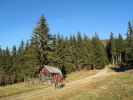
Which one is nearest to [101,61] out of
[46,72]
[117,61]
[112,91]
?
[117,61]

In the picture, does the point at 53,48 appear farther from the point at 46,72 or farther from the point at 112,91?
the point at 112,91

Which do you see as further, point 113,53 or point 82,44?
point 113,53

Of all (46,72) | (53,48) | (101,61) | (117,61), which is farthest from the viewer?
(117,61)

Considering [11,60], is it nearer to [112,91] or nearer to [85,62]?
[85,62]

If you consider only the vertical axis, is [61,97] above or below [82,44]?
below

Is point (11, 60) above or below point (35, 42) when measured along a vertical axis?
below

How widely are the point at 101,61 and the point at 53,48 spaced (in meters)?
30.7

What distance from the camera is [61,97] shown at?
25641 mm

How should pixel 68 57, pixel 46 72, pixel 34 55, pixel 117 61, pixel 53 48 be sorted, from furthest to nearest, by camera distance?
1. pixel 117 61
2. pixel 68 57
3. pixel 53 48
4. pixel 34 55
5. pixel 46 72

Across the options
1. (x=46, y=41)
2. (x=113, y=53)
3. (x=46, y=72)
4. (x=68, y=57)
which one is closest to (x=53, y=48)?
(x=46, y=41)

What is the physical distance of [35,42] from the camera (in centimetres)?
6538

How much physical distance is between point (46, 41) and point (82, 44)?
107ft

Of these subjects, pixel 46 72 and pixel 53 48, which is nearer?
pixel 46 72

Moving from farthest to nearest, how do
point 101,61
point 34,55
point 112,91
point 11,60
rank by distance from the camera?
point 11,60
point 101,61
point 34,55
point 112,91
